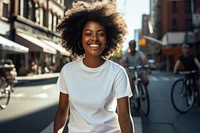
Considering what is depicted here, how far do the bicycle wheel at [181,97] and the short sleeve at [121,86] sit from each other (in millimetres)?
6019

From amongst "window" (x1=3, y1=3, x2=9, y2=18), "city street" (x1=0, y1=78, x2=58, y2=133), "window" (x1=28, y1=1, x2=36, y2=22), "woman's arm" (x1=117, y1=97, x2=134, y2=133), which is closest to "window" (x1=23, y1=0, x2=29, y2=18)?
"window" (x1=28, y1=1, x2=36, y2=22)

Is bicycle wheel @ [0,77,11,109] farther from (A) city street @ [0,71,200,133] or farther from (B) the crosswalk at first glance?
(B) the crosswalk

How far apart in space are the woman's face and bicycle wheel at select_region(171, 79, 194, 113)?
598 cm

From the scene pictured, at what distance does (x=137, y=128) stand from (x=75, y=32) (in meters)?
3.85

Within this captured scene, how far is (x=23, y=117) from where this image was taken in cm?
731

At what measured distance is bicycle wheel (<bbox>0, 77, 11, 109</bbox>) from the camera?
880 cm

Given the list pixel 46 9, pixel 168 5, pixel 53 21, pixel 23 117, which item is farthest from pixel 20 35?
pixel 168 5

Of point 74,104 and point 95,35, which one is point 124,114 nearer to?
point 74,104

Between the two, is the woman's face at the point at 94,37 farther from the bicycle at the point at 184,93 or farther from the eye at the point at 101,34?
the bicycle at the point at 184,93

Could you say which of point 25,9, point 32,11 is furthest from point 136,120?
point 32,11

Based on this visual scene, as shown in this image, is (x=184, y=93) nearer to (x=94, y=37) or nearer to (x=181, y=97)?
(x=181, y=97)

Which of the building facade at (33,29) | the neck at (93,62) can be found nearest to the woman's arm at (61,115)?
the neck at (93,62)

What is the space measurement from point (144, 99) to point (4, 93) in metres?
4.05

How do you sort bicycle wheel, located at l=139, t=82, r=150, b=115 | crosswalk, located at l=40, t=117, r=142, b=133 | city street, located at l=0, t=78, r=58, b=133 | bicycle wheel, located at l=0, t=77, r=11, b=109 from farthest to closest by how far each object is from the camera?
bicycle wheel, located at l=0, t=77, r=11, b=109, bicycle wheel, located at l=139, t=82, r=150, b=115, city street, located at l=0, t=78, r=58, b=133, crosswalk, located at l=40, t=117, r=142, b=133
